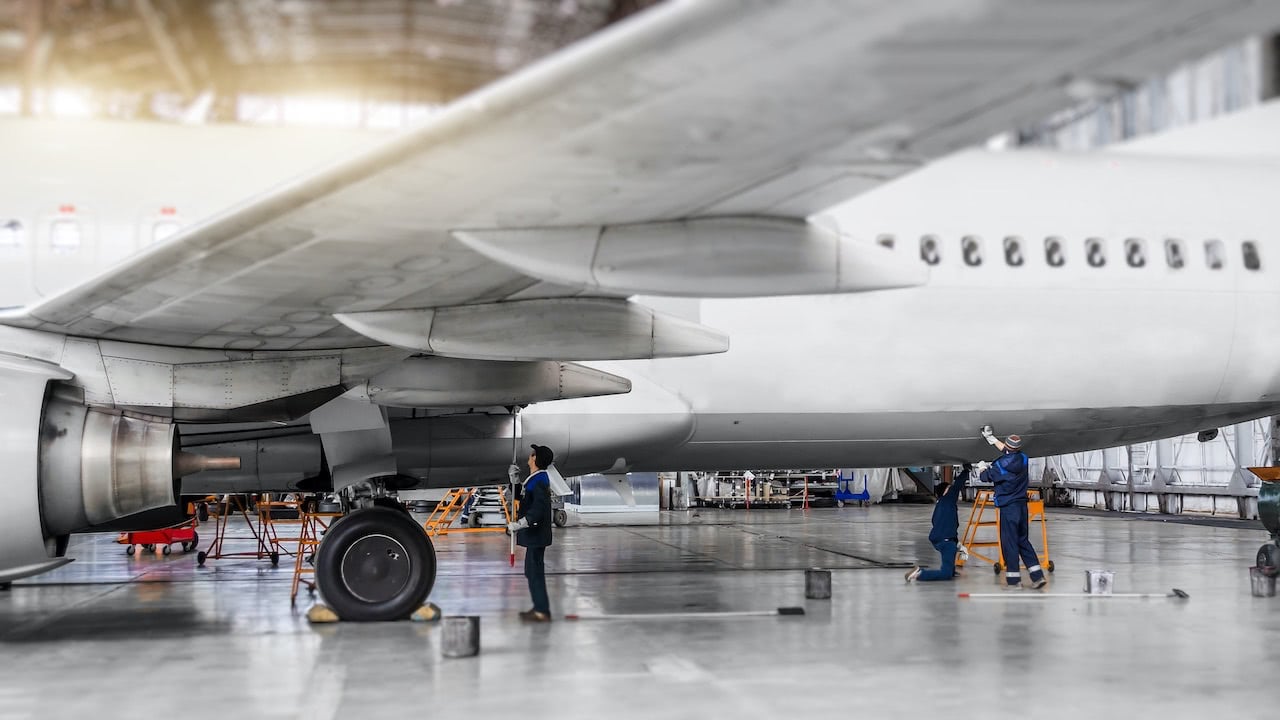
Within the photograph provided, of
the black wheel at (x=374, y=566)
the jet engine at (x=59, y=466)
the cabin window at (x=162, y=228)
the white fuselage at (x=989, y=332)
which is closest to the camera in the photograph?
the jet engine at (x=59, y=466)

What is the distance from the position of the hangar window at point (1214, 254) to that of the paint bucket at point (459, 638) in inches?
333

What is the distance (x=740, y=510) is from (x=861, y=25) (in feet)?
95.9

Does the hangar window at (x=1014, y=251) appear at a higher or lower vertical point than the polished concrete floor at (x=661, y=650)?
higher

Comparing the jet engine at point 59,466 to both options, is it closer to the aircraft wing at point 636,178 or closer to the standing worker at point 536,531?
the aircraft wing at point 636,178

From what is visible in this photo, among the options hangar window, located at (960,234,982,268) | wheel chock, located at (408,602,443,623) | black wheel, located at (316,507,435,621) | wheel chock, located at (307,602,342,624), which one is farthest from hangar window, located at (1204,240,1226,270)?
wheel chock, located at (307,602,342,624)

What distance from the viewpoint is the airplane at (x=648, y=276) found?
4004 mm

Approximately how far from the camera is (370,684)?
652 centimetres

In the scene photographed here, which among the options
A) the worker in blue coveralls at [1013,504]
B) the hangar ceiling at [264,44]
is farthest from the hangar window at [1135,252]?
the hangar ceiling at [264,44]

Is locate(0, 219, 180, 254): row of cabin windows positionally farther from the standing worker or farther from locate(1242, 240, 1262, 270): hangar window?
locate(1242, 240, 1262, 270): hangar window

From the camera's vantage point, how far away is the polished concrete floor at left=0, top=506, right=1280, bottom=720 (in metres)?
6.04

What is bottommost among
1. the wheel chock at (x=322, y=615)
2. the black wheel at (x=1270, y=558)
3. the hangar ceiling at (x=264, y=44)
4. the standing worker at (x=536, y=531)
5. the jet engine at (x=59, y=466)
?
the wheel chock at (x=322, y=615)

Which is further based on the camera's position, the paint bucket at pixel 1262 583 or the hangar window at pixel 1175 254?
the hangar window at pixel 1175 254

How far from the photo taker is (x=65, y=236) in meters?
9.20

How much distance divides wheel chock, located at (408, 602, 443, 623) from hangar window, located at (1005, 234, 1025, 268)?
6.47 meters
